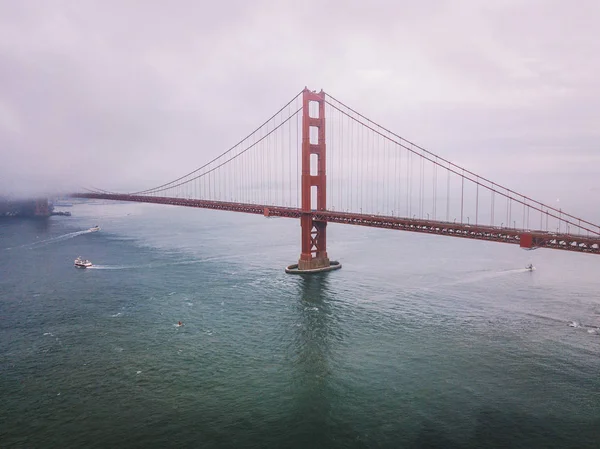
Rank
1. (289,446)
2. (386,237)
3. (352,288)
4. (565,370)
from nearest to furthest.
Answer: (289,446)
(565,370)
(352,288)
(386,237)

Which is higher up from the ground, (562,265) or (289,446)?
(562,265)

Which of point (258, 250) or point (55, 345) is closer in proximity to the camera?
point (55, 345)

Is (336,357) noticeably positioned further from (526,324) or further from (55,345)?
(55,345)

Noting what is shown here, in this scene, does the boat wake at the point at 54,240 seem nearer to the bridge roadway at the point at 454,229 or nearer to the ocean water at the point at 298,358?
the bridge roadway at the point at 454,229

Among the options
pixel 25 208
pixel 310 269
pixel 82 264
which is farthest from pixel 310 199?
pixel 25 208

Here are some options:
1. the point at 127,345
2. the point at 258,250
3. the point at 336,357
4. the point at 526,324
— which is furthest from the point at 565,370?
the point at 258,250

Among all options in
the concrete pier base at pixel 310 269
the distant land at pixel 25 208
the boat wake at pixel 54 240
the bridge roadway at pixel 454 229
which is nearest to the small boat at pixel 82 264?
the bridge roadway at pixel 454 229

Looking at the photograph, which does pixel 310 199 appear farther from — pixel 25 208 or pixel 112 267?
pixel 25 208
